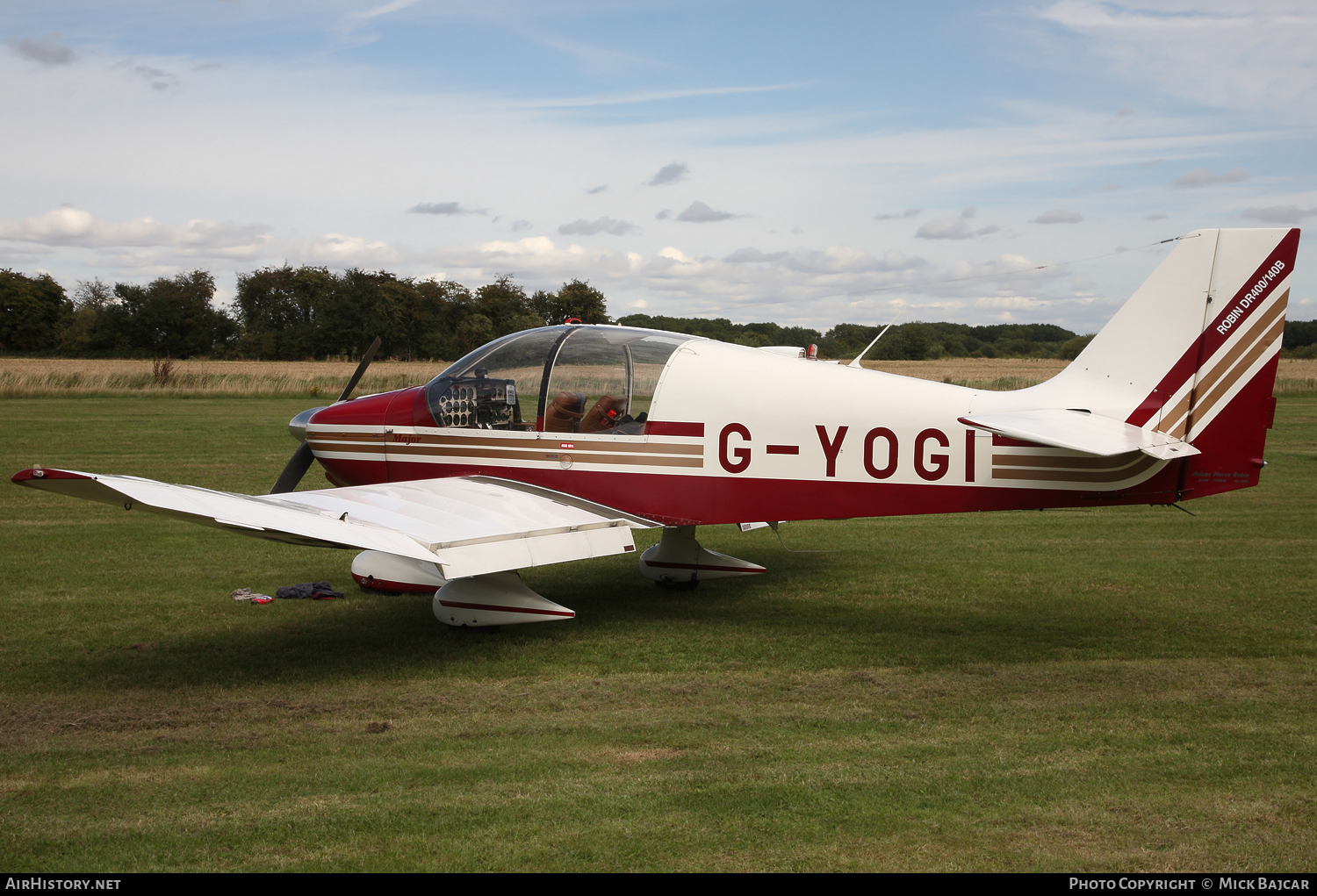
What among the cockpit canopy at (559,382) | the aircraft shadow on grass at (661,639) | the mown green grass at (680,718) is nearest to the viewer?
the mown green grass at (680,718)

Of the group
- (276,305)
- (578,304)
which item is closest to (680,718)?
(578,304)

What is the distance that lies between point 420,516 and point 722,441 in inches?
91.6

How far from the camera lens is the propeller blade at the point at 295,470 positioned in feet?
26.8

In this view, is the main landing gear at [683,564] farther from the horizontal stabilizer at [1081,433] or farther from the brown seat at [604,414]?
the horizontal stabilizer at [1081,433]

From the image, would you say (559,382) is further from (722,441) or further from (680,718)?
(680,718)

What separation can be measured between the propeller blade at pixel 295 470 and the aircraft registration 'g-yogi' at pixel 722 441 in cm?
4

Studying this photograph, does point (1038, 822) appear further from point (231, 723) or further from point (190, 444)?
point (190, 444)

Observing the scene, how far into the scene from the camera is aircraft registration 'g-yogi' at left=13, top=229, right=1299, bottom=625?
6027mm

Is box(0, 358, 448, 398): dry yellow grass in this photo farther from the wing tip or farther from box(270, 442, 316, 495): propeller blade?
the wing tip

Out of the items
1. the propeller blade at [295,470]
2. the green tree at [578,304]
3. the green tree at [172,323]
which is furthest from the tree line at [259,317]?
the propeller blade at [295,470]

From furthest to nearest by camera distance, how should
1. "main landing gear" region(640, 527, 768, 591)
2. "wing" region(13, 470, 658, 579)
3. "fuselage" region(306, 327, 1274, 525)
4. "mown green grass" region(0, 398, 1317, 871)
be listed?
"main landing gear" region(640, 527, 768, 591), "fuselage" region(306, 327, 1274, 525), "wing" region(13, 470, 658, 579), "mown green grass" region(0, 398, 1317, 871)

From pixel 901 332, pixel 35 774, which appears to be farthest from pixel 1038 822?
pixel 901 332

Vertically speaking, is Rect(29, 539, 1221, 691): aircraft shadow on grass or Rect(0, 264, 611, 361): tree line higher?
Rect(0, 264, 611, 361): tree line

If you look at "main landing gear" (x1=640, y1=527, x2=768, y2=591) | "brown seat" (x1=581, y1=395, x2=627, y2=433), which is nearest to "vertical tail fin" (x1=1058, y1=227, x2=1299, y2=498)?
"brown seat" (x1=581, y1=395, x2=627, y2=433)
